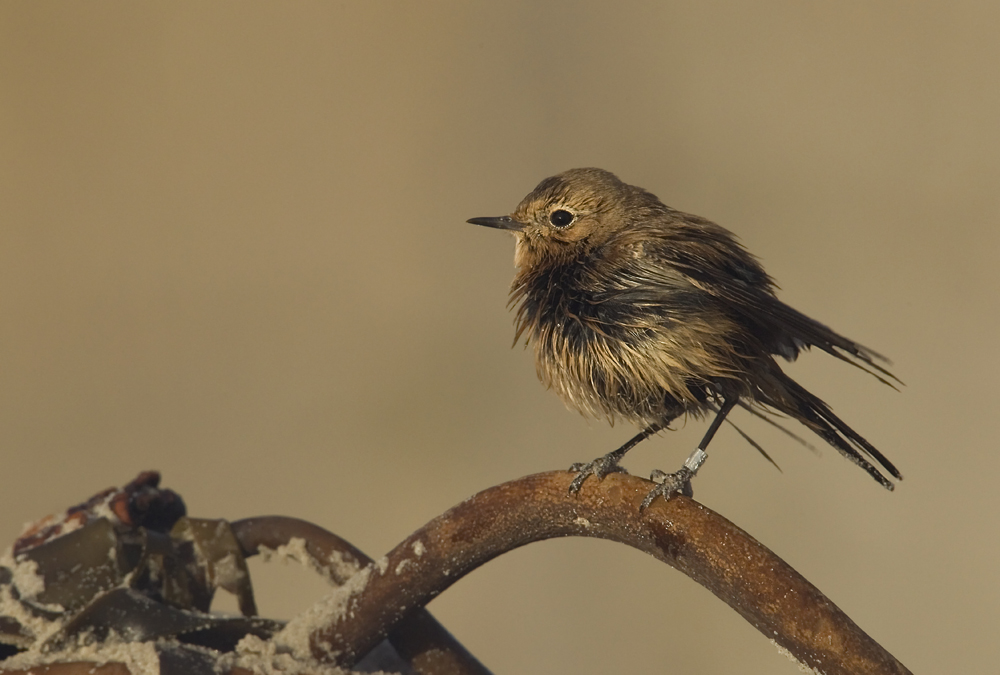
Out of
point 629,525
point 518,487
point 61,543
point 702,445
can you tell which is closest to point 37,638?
point 61,543

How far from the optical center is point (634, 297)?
1693 millimetres

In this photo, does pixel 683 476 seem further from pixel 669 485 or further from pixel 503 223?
pixel 503 223

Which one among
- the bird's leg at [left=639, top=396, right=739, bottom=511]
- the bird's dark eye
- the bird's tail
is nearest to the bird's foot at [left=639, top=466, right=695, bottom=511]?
the bird's leg at [left=639, top=396, right=739, bottom=511]

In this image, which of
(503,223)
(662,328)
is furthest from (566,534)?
(503,223)

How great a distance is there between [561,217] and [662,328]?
1.49 feet

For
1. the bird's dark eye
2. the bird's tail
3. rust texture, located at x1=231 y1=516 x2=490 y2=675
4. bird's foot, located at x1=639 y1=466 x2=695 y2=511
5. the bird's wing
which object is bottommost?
rust texture, located at x1=231 y1=516 x2=490 y2=675

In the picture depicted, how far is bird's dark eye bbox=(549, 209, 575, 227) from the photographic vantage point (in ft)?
6.53

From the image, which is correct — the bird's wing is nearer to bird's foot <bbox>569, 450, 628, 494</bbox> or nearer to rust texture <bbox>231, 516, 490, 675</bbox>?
bird's foot <bbox>569, 450, 628, 494</bbox>

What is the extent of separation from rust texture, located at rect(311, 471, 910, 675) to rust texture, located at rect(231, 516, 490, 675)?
0.06m

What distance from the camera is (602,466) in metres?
1.55

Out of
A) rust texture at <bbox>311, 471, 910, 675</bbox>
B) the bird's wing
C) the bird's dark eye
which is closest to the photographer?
rust texture at <bbox>311, 471, 910, 675</bbox>

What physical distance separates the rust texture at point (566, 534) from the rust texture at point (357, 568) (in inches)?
2.5

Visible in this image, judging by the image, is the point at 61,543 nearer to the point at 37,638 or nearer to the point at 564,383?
the point at 37,638

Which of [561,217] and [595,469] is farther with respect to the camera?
[561,217]
